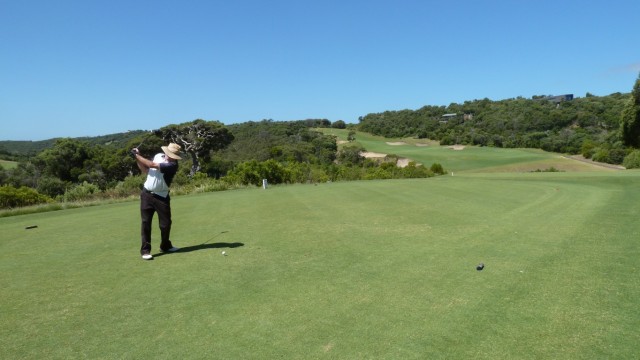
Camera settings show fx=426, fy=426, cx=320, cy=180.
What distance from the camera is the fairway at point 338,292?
3830 mm

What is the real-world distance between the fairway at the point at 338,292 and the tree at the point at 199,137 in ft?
179

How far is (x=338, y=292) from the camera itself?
16.9 ft

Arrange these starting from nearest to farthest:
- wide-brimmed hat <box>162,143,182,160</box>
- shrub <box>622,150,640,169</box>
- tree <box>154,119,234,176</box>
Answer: wide-brimmed hat <box>162,143,182,160</box>
shrub <box>622,150,640,169</box>
tree <box>154,119,234,176</box>

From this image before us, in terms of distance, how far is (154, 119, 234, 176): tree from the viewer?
62619mm

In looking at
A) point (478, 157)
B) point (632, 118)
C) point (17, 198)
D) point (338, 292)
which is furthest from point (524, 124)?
point (338, 292)

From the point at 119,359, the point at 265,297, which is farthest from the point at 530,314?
the point at 119,359

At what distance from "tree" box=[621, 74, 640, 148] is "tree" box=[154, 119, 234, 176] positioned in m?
51.4

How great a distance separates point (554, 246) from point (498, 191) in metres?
9.53

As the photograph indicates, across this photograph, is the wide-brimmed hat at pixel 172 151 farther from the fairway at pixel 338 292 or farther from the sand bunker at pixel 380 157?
the sand bunker at pixel 380 157

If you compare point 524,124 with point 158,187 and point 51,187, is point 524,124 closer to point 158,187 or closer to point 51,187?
point 51,187

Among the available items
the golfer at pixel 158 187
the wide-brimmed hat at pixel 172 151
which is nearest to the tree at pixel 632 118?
the wide-brimmed hat at pixel 172 151

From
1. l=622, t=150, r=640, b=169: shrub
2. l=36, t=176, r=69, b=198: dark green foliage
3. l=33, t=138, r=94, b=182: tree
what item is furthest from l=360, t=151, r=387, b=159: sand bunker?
l=36, t=176, r=69, b=198: dark green foliage

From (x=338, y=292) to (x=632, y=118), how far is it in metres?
Result: 47.1

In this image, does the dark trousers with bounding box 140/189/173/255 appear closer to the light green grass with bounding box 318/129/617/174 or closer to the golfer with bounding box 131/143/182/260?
the golfer with bounding box 131/143/182/260
